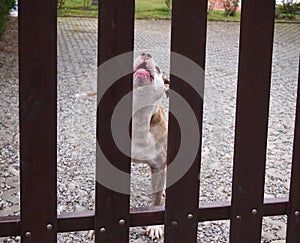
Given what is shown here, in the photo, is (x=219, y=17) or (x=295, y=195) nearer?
(x=295, y=195)

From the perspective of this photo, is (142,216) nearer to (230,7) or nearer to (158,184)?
(158,184)

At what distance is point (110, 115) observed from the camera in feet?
6.62

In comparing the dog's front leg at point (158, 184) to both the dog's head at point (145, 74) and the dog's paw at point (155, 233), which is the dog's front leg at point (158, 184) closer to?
the dog's paw at point (155, 233)

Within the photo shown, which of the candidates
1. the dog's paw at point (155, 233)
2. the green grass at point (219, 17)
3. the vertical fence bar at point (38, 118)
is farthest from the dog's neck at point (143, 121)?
the green grass at point (219, 17)

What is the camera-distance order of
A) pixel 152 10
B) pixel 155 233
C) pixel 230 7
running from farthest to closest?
pixel 152 10 < pixel 230 7 < pixel 155 233

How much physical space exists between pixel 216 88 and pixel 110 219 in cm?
624

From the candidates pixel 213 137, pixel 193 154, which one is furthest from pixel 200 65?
pixel 213 137

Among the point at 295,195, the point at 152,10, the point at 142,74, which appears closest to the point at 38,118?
the point at 295,195

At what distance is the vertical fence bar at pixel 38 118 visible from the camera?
73.6 inches

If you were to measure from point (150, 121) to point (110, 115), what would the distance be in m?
1.32

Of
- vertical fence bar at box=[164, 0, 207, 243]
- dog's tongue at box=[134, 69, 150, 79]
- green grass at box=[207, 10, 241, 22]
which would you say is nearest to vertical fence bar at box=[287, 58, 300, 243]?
vertical fence bar at box=[164, 0, 207, 243]

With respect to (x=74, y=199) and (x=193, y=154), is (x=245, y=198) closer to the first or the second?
(x=193, y=154)

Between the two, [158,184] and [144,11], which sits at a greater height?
[144,11]

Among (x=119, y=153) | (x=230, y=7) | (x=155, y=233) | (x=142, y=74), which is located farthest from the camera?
(x=230, y=7)
